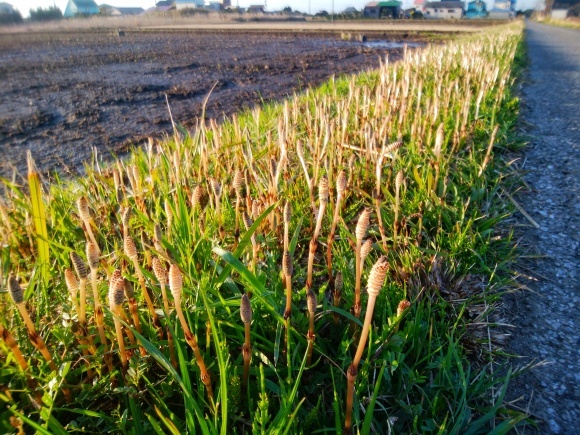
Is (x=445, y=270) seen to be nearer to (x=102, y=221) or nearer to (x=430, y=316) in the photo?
(x=430, y=316)

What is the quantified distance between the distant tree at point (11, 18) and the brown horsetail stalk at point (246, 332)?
4986 centimetres

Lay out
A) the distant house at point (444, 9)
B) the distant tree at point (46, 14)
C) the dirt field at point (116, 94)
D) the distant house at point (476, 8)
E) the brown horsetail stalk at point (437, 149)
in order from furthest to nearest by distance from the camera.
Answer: the distant house at point (476, 8), the distant house at point (444, 9), the distant tree at point (46, 14), the dirt field at point (116, 94), the brown horsetail stalk at point (437, 149)

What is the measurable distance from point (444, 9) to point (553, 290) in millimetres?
92867

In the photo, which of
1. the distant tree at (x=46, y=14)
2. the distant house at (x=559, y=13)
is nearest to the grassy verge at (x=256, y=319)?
the distant tree at (x=46, y=14)

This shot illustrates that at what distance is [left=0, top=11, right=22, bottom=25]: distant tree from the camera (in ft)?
130

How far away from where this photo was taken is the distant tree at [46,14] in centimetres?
4716

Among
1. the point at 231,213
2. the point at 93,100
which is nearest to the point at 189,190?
the point at 231,213

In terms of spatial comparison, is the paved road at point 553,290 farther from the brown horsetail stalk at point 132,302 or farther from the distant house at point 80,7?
the distant house at point 80,7

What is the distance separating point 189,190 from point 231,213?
0.26 meters

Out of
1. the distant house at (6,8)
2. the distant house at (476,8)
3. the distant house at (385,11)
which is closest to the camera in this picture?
the distant house at (6,8)

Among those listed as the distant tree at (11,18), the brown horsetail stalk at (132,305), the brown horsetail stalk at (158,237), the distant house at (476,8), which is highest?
the distant tree at (11,18)

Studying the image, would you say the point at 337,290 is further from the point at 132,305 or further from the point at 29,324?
the point at 29,324

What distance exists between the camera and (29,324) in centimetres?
102

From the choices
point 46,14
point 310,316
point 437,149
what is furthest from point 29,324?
point 46,14
